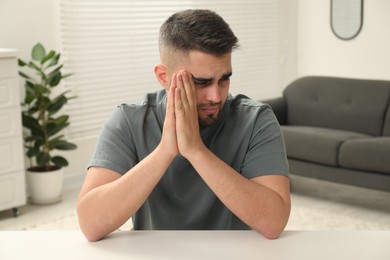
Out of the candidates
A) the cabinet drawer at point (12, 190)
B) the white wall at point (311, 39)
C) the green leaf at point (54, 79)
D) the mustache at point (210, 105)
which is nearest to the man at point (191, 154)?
the mustache at point (210, 105)

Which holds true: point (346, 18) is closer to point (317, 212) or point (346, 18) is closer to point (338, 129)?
point (338, 129)

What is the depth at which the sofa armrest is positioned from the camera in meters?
5.13

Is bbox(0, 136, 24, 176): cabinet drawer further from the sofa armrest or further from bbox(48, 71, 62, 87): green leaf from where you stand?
the sofa armrest

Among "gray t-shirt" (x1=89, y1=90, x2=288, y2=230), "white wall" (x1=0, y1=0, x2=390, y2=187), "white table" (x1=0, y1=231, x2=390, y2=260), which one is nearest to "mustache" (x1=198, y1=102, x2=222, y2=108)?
"gray t-shirt" (x1=89, y1=90, x2=288, y2=230)

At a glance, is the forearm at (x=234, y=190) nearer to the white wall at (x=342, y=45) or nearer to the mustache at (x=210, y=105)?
the mustache at (x=210, y=105)

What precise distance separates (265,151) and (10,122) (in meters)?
2.74

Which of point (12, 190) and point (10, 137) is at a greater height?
point (10, 137)

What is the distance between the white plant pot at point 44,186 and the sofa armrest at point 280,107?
1.81 metres

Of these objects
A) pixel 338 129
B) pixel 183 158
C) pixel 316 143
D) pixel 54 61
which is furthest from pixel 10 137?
pixel 183 158

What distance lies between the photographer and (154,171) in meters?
1.64

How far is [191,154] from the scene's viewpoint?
1646 millimetres

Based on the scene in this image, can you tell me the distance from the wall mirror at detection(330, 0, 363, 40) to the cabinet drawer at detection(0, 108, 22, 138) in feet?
11.2

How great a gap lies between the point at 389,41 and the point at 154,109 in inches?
176

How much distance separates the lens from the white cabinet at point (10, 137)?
4.05 meters
